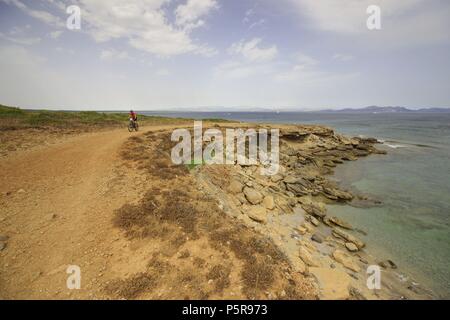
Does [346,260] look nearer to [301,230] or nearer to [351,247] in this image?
[351,247]

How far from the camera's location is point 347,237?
40.3ft

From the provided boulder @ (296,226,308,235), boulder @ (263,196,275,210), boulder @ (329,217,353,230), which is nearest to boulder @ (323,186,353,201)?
boulder @ (329,217,353,230)

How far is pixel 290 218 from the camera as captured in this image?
44.7ft

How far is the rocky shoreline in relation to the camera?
8.37 meters

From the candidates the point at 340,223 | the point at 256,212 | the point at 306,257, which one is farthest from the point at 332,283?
the point at 340,223

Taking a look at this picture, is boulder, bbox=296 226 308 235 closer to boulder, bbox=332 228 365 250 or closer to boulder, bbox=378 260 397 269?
boulder, bbox=332 228 365 250

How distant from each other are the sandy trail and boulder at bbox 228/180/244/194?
246 inches

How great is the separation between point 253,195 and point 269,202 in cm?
116

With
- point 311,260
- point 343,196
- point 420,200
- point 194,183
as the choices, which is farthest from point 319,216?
point 420,200

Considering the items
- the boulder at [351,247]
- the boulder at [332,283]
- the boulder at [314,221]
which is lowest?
the boulder at [351,247]

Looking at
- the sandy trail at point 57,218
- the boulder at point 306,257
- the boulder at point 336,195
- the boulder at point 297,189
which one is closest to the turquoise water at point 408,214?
the boulder at point 336,195

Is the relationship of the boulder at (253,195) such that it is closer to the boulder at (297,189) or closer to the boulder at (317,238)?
the boulder at (317,238)

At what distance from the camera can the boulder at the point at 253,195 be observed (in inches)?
554
